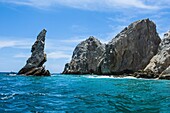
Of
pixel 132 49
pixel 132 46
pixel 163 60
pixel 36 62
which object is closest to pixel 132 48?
pixel 132 49

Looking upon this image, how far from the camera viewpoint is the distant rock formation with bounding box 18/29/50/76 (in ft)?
327

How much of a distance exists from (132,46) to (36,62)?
4781cm

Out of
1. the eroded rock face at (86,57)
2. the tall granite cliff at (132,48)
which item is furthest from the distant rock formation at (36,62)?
the eroded rock face at (86,57)

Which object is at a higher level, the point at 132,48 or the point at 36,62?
the point at 132,48

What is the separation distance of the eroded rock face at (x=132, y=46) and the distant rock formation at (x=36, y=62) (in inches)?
1380

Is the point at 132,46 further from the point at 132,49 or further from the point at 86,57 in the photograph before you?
the point at 86,57

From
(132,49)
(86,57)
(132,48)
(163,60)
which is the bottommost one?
(163,60)

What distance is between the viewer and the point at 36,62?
100688mm

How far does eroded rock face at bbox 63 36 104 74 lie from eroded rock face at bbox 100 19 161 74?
Result: 27312 millimetres

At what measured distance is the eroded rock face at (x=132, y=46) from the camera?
12650 cm

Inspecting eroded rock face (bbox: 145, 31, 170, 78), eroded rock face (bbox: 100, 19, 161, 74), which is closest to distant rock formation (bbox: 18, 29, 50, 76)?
eroded rock face (bbox: 100, 19, 161, 74)

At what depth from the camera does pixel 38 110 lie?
811 inches

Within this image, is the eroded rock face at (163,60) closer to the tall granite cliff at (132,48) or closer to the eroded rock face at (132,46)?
the tall granite cliff at (132,48)

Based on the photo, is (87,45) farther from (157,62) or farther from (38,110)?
(38,110)
